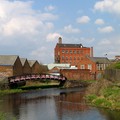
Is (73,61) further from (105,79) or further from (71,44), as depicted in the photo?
(105,79)

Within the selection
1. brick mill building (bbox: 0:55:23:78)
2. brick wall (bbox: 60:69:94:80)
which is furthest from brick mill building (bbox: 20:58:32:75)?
brick wall (bbox: 60:69:94:80)

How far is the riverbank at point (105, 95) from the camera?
37.7 metres

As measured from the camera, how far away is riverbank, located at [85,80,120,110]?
1485 inches

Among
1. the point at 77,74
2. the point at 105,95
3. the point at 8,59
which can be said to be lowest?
the point at 105,95

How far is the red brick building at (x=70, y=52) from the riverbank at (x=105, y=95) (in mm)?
89887

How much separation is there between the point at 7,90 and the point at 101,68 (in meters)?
38.6

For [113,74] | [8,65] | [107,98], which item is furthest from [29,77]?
[107,98]

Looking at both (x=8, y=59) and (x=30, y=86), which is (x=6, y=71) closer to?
(x=8, y=59)

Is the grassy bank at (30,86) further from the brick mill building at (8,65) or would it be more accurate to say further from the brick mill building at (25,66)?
the brick mill building at (25,66)

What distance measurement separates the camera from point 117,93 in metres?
38.9

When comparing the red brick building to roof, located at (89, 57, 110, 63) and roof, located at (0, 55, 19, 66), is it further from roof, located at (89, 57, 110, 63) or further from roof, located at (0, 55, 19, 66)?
roof, located at (0, 55, 19, 66)

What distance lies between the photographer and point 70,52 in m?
137

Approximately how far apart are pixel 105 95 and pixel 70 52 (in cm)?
9682

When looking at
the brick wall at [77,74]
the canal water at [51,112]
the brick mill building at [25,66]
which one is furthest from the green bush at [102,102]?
the brick wall at [77,74]
